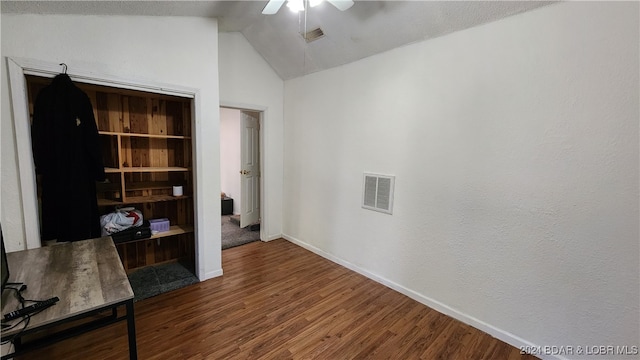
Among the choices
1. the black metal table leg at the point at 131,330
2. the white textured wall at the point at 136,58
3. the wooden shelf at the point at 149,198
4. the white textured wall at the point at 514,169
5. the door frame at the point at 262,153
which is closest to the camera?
the black metal table leg at the point at 131,330

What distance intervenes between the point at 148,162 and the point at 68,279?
1829 millimetres

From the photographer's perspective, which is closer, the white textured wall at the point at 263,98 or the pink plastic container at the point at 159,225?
the pink plastic container at the point at 159,225

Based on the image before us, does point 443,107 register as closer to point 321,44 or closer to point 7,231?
point 321,44

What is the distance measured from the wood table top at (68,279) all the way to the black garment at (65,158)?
44 centimetres

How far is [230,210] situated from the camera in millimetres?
5449

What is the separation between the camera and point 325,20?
2578 millimetres

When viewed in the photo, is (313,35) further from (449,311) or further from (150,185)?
(449,311)

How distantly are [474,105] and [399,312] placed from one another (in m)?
1.88

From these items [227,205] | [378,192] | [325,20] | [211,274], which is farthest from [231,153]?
[378,192]

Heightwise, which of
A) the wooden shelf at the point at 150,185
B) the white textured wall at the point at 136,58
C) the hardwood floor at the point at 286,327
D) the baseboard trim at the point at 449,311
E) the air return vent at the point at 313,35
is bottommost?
the hardwood floor at the point at 286,327

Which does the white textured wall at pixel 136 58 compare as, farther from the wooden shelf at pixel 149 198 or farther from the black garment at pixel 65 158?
the wooden shelf at pixel 149 198

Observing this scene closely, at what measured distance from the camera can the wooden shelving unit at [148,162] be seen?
2.62 meters

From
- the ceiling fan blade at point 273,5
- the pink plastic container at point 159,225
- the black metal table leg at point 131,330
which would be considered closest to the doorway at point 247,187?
the pink plastic container at point 159,225

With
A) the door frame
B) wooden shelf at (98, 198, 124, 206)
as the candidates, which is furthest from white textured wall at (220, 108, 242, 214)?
wooden shelf at (98, 198, 124, 206)
